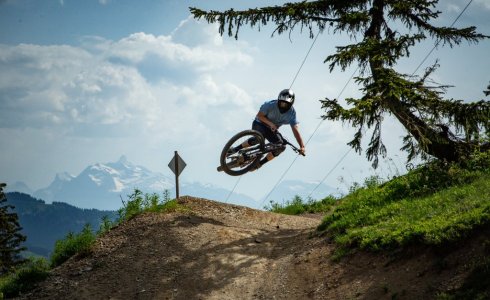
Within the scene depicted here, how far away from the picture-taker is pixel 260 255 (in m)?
11.3

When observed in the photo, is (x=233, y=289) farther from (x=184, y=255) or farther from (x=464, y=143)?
(x=464, y=143)

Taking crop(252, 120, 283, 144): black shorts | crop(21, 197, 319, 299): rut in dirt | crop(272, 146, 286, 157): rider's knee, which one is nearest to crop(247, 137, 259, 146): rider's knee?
crop(252, 120, 283, 144): black shorts

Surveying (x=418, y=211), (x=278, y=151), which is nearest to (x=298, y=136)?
(x=278, y=151)

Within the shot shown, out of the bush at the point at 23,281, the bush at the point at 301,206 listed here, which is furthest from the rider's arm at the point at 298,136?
the bush at the point at 23,281

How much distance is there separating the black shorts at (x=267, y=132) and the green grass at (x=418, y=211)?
2.99m

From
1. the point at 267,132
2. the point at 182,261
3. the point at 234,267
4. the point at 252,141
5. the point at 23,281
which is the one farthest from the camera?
the point at 267,132

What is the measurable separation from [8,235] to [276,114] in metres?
29.0

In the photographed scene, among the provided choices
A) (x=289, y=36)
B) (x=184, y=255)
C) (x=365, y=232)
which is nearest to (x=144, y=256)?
(x=184, y=255)

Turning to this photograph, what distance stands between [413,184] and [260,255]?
5094mm

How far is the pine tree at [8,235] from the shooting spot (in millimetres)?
32312

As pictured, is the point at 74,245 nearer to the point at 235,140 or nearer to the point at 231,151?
the point at 231,151

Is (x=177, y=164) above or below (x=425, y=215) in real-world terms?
above

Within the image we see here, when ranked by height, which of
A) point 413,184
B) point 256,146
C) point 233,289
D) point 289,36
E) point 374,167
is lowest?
point 233,289

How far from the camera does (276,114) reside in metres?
13.5
